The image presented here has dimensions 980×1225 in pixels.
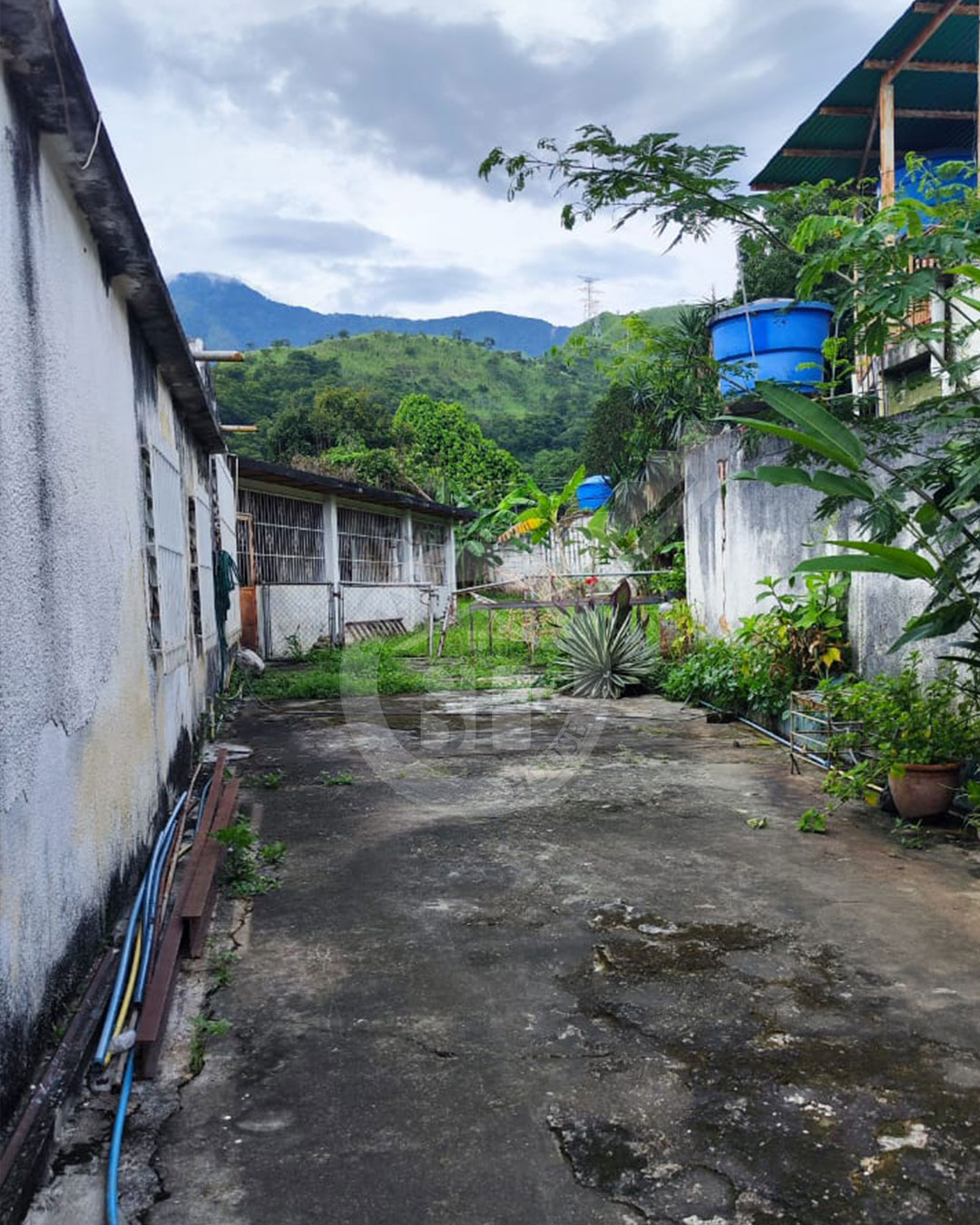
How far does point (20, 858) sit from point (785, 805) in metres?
4.19

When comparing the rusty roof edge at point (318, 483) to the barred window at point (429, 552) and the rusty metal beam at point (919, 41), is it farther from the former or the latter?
the rusty metal beam at point (919, 41)

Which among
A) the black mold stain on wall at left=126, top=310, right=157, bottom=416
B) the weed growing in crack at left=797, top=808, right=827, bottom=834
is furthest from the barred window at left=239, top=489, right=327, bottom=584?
the weed growing in crack at left=797, top=808, right=827, bottom=834

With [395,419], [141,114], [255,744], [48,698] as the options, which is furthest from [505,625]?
[395,419]

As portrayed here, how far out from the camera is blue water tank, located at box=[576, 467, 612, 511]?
1884 centimetres

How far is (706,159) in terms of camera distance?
14.3 feet

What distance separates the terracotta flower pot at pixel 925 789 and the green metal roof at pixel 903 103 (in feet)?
25.4

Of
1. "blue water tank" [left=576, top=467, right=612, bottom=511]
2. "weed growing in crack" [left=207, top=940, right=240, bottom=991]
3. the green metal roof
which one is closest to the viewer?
"weed growing in crack" [left=207, top=940, right=240, bottom=991]

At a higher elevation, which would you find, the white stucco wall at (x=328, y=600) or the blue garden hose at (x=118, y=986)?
the white stucco wall at (x=328, y=600)

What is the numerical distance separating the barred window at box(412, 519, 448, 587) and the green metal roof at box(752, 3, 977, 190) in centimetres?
979

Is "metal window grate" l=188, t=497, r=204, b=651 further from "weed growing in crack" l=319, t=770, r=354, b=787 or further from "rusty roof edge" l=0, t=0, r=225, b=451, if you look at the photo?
"rusty roof edge" l=0, t=0, r=225, b=451

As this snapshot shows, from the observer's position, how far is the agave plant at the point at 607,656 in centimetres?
1004

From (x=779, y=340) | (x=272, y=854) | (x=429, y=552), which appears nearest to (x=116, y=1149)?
(x=272, y=854)

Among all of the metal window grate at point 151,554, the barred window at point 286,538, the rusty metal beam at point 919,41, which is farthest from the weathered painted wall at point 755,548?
the barred window at point 286,538

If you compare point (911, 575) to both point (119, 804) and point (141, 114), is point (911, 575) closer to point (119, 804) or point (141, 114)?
point (119, 804)
